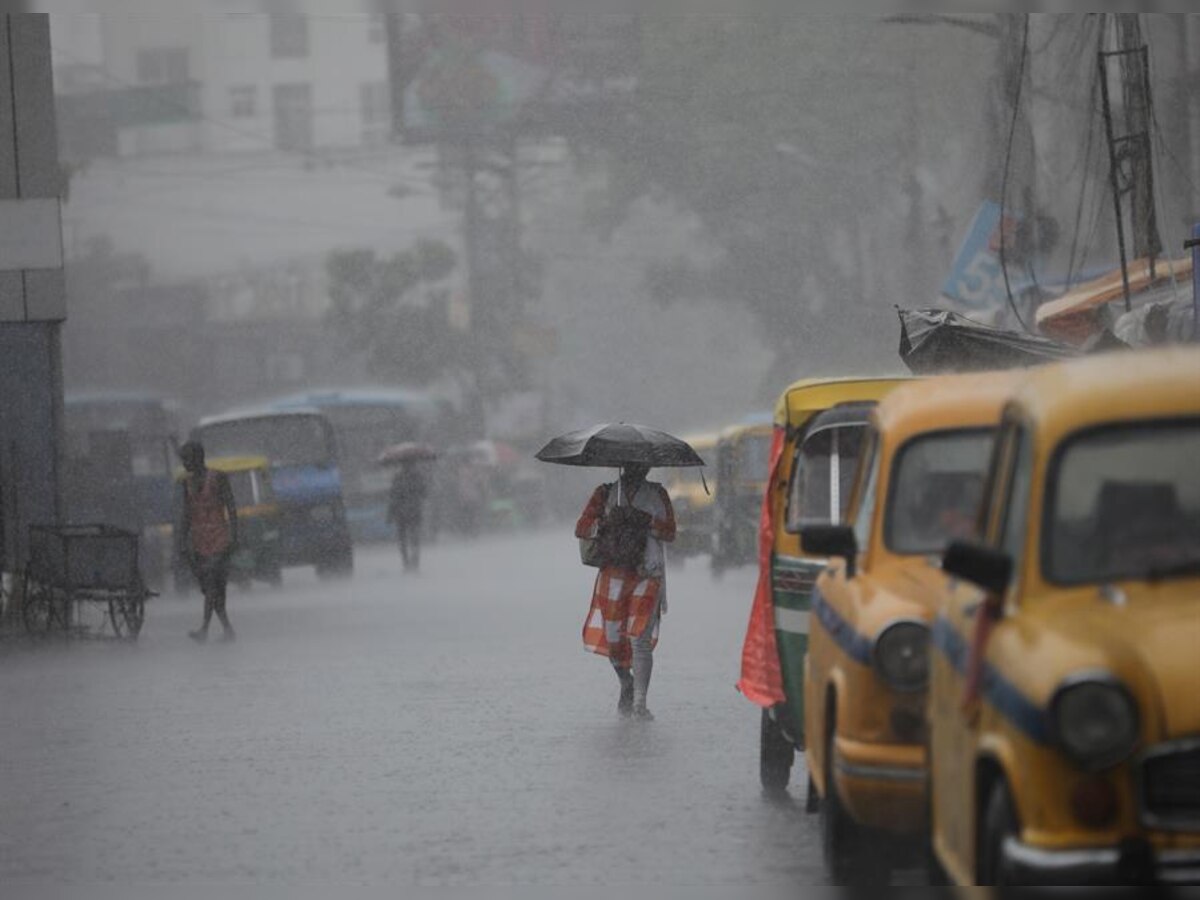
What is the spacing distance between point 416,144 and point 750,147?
9181mm

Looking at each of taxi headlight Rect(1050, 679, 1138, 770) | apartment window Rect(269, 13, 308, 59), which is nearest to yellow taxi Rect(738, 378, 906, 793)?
taxi headlight Rect(1050, 679, 1138, 770)

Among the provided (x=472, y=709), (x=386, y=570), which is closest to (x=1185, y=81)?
(x=386, y=570)

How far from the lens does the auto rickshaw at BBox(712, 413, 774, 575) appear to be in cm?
3159

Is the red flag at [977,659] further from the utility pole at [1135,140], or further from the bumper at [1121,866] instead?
the utility pole at [1135,140]

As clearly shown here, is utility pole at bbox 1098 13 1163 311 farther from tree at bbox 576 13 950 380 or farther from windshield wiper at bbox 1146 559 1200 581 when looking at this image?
tree at bbox 576 13 950 380

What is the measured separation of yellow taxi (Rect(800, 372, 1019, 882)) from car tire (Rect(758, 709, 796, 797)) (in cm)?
187

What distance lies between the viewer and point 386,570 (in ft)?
127

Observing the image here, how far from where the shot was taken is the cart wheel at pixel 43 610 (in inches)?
976

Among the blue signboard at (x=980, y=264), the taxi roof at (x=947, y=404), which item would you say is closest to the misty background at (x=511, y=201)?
the blue signboard at (x=980, y=264)

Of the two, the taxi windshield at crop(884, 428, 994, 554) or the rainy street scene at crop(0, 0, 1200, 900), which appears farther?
the taxi windshield at crop(884, 428, 994, 554)

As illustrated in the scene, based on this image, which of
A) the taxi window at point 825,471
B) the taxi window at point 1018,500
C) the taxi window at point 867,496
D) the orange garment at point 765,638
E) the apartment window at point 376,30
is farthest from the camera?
the apartment window at point 376,30

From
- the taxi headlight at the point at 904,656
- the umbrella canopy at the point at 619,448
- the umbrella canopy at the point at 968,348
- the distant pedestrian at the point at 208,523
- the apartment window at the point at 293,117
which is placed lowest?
the distant pedestrian at the point at 208,523

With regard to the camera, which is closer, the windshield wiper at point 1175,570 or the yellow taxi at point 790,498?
the windshield wiper at point 1175,570

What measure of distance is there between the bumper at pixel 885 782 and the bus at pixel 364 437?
37690 millimetres
